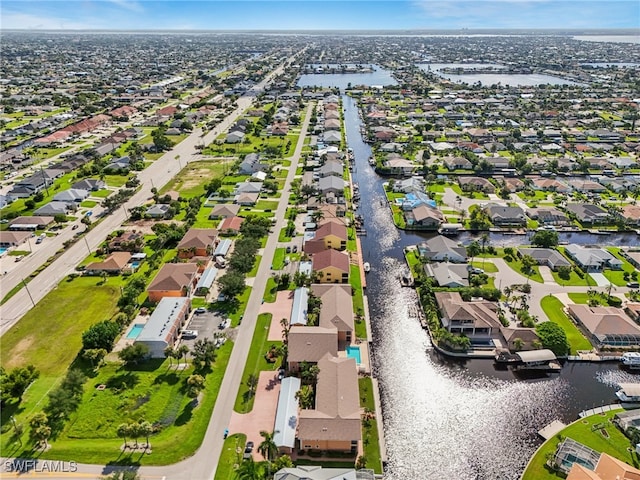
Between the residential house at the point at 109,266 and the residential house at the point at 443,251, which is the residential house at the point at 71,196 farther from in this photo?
the residential house at the point at 443,251

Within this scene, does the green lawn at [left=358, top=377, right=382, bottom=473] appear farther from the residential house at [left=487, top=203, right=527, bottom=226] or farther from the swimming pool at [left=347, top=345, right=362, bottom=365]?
the residential house at [left=487, top=203, right=527, bottom=226]

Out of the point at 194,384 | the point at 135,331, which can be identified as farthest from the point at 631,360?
the point at 135,331

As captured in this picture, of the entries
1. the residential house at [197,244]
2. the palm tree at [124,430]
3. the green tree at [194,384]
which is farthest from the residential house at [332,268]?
the palm tree at [124,430]

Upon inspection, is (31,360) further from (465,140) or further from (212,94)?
(212,94)

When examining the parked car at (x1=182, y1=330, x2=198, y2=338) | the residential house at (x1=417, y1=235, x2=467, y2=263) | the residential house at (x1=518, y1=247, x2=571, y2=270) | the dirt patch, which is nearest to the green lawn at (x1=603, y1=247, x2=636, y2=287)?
the residential house at (x1=518, y1=247, x2=571, y2=270)

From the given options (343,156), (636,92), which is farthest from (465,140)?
(636,92)

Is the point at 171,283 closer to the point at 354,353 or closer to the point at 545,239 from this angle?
the point at 354,353
